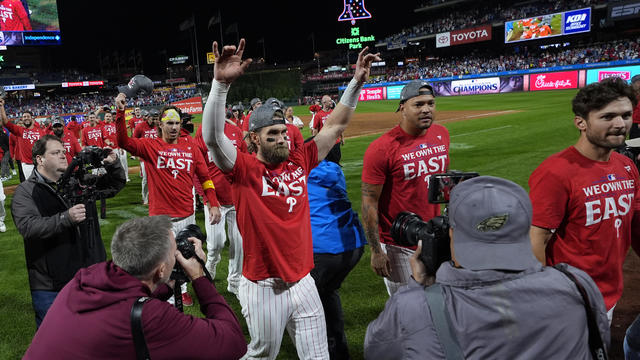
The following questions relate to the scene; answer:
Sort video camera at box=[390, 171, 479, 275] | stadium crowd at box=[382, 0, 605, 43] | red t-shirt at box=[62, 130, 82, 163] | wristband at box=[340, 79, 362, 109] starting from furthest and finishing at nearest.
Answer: stadium crowd at box=[382, 0, 605, 43]
red t-shirt at box=[62, 130, 82, 163]
wristband at box=[340, 79, 362, 109]
video camera at box=[390, 171, 479, 275]

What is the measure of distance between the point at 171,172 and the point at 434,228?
461 centimetres

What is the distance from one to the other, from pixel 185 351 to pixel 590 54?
5215 cm

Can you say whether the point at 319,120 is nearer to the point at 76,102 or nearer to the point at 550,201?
the point at 550,201

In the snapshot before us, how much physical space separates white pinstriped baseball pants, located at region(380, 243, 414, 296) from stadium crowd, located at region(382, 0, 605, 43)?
53931 mm

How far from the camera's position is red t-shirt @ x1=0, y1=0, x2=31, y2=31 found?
51.8m

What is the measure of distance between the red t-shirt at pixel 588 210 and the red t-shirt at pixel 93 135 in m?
14.5

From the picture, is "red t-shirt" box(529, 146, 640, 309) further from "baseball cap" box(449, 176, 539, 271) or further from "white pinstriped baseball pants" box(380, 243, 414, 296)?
"baseball cap" box(449, 176, 539, 271)

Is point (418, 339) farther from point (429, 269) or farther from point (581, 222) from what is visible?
point (581, 222)

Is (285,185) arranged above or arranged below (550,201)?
above

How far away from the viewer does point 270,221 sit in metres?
3.25

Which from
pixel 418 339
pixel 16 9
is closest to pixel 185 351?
pixel 418 339

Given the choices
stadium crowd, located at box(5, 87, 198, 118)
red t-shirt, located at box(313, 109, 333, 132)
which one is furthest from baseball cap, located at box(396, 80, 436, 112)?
stadium crowd, located at box(5, 87, 198, 118)

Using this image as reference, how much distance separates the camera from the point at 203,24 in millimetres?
78875

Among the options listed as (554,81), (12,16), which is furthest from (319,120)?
(12,16)
